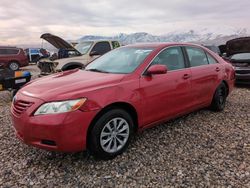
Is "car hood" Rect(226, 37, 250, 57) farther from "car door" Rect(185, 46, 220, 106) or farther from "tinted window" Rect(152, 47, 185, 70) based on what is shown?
"tinted window" Rect(152, 47, 185, 70)

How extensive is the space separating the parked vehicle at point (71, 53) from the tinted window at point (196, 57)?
458 centimetres

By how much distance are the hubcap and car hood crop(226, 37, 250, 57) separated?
24.4 ft

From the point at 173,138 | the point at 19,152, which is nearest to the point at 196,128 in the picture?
the point at 173,138

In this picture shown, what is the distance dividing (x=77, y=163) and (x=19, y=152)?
1.01m

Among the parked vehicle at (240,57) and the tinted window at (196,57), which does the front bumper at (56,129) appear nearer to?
the tinted window at (196,57)

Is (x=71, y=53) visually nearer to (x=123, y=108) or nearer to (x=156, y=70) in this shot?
(x=156, y=70)

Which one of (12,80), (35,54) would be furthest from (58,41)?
(35,54)

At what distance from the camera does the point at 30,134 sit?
317cm

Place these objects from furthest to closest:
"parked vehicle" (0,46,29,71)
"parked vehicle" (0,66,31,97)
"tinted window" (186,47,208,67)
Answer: "parked vehicle" (0,46,29,71)
"parked vehicle" (0,66,31,97)
"tinted window" (186,47,208,67)

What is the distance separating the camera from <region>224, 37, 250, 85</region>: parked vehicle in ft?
28.7

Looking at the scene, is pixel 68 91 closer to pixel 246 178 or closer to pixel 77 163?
pixel 77 163

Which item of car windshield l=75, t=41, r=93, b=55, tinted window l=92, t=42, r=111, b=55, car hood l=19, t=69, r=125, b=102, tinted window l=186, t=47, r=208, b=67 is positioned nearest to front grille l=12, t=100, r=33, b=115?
car hood l=19, t=69, r=125, b=102

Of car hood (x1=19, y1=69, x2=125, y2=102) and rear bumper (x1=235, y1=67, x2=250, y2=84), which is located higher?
car hood (x1=19, y1=69, x2=125, y2=102)

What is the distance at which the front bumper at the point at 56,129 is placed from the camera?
3.03 m
